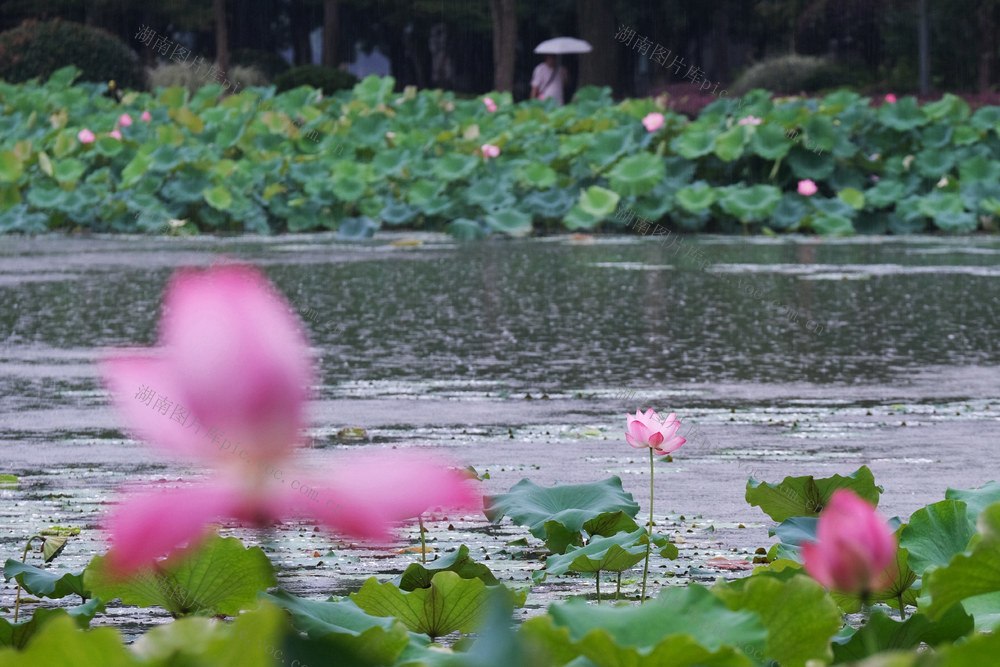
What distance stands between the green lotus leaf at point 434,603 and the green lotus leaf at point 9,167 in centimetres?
1138

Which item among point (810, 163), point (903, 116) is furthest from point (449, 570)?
point (903, 116)

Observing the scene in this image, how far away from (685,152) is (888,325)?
559cm

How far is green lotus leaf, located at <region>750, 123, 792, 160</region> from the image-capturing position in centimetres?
1134

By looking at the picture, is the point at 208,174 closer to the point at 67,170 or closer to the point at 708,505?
the point at 67,170

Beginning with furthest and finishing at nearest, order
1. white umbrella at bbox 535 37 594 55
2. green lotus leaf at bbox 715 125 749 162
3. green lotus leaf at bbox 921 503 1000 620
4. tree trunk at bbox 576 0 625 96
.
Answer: tree trunk at bbox 576 0 625 96 < white umbrella at bbox 535 37 594 55 < green lotus leaf at bbox 715 125 749 162 < green lotus leaf at bbox 921 503 1000 620

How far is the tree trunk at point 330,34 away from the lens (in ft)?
108

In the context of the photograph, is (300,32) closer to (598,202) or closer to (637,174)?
(637,174)

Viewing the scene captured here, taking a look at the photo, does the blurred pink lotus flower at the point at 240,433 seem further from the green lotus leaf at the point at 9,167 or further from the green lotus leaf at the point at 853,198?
the green lotus leaf at the point at 9,167

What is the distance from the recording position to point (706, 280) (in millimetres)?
7648

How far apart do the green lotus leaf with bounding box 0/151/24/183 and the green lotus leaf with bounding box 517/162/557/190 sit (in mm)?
3892

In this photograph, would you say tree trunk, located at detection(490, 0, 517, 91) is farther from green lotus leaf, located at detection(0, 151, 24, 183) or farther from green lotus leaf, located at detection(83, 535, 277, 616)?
green lotus leaf, located at detection(83, 535, 277, 616)

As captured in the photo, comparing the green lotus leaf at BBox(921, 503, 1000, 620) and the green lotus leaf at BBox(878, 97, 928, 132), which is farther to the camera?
the green lotus leaf at BBox(878, 97, 928, 132)

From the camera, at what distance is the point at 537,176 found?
37.7 ft

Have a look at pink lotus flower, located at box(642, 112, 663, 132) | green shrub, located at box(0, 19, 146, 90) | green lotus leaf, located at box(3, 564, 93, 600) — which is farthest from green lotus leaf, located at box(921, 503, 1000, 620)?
green shrub, located at box(0, 19, 146, 90)
